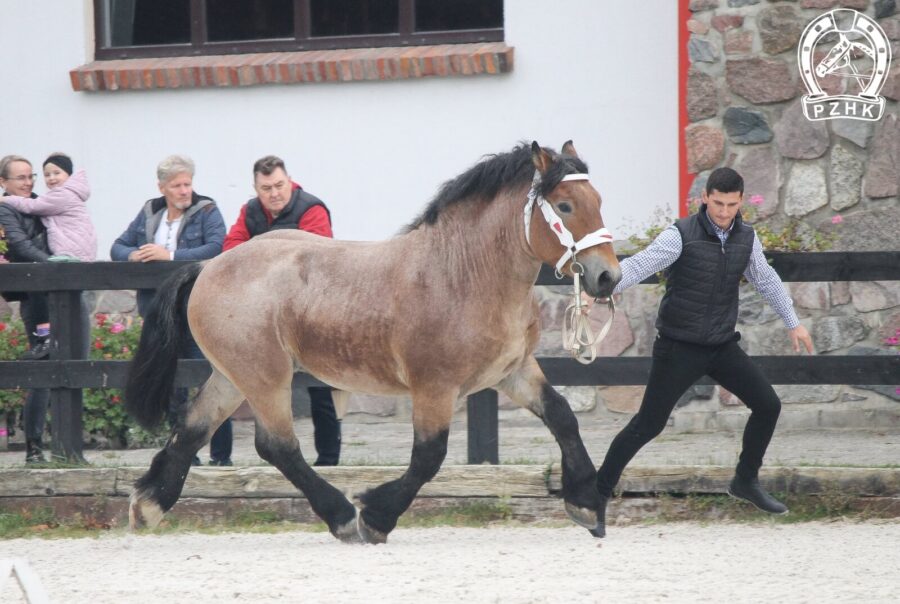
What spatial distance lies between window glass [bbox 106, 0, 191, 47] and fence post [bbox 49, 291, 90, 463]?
→ 322cm

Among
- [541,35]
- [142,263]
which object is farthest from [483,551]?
[541,35]

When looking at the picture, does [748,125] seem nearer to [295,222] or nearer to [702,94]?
[702,94]

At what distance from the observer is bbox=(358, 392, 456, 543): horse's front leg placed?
5.78m

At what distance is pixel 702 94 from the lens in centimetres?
843

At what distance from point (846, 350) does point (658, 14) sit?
2458mm

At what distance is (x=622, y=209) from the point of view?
8984 mm

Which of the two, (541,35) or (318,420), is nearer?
(318,420)

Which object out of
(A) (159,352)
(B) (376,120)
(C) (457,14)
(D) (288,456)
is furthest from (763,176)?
(A) (159,352)

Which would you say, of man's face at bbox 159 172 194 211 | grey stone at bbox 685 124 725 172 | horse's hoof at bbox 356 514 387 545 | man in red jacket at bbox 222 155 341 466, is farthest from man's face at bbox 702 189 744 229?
man's face at bbox 159 172 194 211

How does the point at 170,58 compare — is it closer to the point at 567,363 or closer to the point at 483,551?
the point at 567,363

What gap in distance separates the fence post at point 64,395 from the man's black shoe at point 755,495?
133 inches

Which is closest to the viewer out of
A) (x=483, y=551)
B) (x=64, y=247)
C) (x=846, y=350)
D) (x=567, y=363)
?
(x=483, y=551)

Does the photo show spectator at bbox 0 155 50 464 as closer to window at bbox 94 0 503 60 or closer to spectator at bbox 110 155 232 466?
spectator at bbox 110 155 232 466

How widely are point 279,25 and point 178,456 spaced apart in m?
4.33
